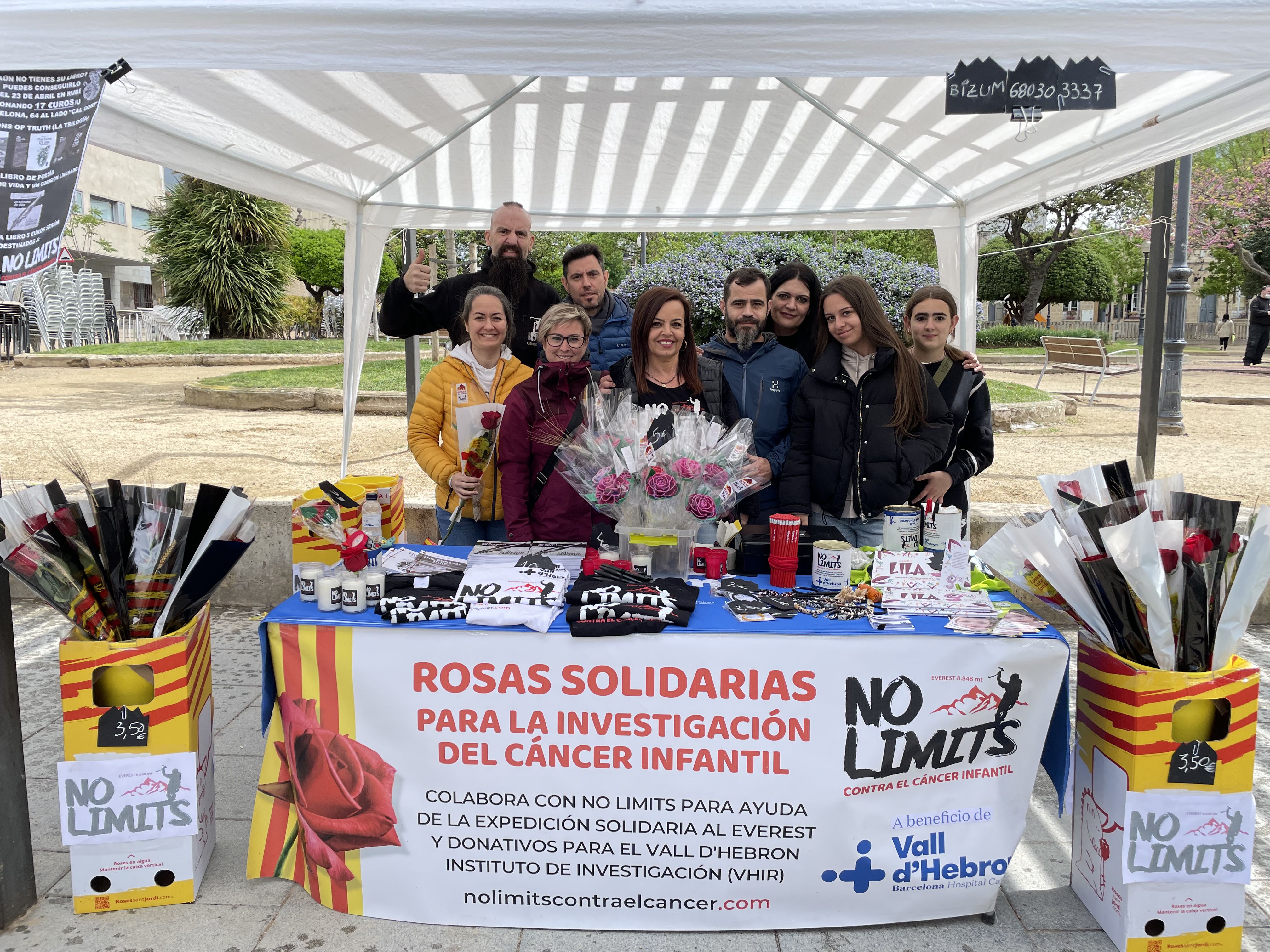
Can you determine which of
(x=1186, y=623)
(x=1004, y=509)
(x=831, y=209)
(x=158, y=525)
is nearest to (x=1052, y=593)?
(x=1186, y=623)

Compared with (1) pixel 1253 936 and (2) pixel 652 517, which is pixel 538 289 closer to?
(2) pixel 652 517

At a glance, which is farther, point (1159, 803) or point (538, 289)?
point (538, 289)

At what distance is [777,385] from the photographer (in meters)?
3.40

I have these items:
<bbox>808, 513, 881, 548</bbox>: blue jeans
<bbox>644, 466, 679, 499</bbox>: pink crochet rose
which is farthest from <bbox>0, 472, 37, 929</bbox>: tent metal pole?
<bbox>808, 513, 881, 548</bbox>: blue jeans

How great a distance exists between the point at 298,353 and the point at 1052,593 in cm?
1794

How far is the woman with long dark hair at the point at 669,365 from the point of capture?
3.15 metres

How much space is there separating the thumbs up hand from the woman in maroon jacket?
4.89ft

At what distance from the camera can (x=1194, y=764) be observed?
213 cm

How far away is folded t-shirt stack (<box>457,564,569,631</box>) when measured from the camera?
2.29m

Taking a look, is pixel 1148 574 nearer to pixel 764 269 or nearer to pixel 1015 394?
pixel 764 269

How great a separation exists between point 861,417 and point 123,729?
2.45 m

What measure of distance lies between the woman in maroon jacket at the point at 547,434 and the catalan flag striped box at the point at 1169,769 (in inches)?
66.2

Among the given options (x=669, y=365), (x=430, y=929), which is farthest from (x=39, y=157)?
(x=430, y=929)

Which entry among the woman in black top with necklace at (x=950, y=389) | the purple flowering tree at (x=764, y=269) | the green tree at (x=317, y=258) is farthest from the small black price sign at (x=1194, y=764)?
the green tree at (x=317, y=258)
